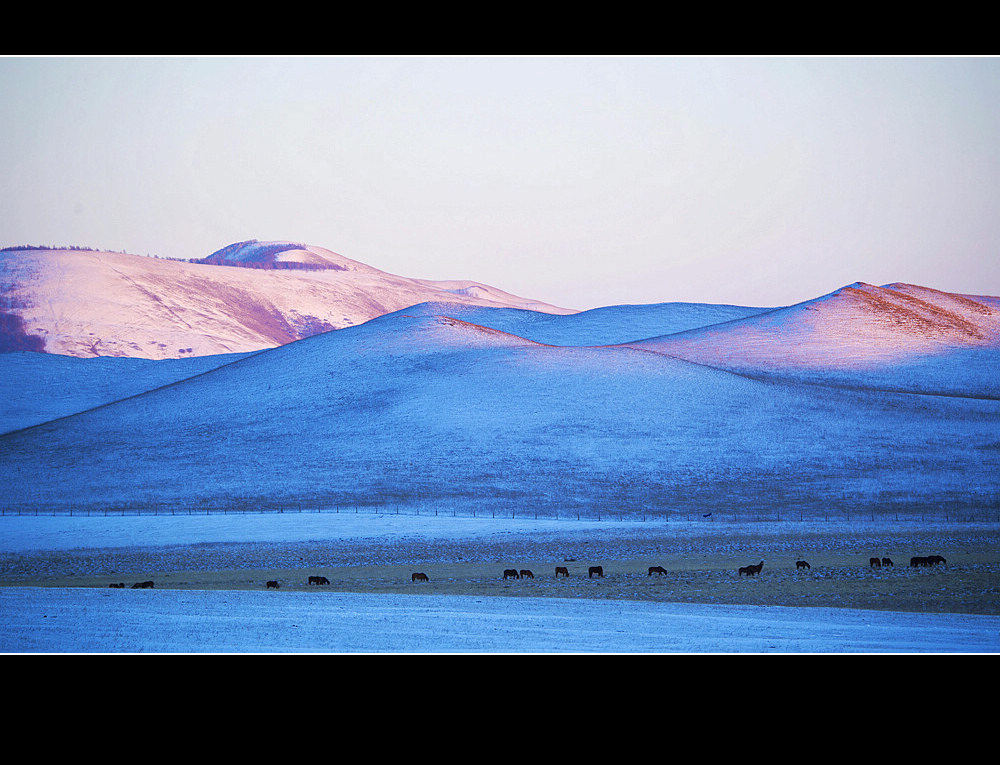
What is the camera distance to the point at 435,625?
13.9m

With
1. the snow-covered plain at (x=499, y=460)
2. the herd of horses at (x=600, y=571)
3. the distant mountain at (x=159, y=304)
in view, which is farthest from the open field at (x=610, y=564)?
the distant mountain at (x=159, y=304)

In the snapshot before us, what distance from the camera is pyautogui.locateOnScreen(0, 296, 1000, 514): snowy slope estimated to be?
133ft

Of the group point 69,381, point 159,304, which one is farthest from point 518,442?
point 159,304

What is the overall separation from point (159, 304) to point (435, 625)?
116 m

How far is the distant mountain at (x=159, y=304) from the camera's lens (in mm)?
106250

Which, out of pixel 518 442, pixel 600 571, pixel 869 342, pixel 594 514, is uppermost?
pixel 869 342

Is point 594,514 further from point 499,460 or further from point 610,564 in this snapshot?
point 610,564

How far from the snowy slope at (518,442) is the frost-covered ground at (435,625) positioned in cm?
2223

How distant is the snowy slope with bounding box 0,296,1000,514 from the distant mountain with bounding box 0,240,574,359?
4801 cm

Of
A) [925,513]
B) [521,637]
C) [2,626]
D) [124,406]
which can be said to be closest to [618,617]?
[521,637]

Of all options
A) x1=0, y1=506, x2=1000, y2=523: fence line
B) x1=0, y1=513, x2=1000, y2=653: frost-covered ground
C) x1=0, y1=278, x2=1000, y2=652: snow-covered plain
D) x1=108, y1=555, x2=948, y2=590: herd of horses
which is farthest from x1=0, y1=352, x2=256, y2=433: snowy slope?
x1=0, y1=513, x2=1000, y2=653: frost-covered ground

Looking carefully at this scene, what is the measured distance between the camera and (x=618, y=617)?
14.9 meters

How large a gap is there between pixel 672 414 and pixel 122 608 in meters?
37.5
